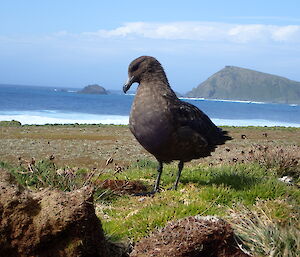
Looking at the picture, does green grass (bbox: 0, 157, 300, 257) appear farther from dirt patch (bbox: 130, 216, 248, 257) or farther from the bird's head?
the bird's head

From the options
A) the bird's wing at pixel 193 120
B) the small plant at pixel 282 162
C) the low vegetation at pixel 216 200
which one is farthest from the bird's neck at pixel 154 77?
the small plant at pixel 282 162

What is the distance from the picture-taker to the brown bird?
8586 millimetres

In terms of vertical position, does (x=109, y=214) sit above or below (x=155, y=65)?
below

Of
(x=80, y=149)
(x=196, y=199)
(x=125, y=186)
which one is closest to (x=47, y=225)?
(x=196, y=199)

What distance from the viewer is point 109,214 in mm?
8250

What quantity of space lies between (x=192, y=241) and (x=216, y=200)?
115 inches

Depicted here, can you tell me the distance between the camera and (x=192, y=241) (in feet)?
18.8

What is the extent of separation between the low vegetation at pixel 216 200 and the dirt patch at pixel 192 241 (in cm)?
39

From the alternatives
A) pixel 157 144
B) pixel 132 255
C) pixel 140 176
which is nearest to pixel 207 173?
pixel 140 176

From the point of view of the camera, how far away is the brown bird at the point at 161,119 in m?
8.59

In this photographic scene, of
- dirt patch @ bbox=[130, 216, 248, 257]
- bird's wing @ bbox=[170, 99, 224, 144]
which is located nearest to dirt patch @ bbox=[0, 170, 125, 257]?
dirt patch @ bbox=[130, 216, 248, 257]

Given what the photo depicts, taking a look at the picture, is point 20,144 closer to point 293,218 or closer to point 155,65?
point 155,65

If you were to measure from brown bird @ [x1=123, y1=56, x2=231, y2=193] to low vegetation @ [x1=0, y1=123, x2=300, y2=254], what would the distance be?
800 mm

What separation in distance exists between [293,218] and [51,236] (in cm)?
389
